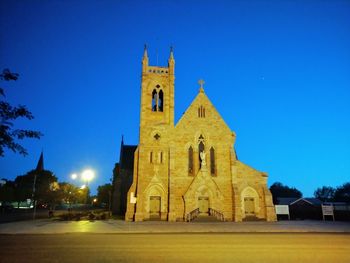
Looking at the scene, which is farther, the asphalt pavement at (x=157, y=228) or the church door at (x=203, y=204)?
the church door at (x=203, y=204)

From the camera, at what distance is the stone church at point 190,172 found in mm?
28172

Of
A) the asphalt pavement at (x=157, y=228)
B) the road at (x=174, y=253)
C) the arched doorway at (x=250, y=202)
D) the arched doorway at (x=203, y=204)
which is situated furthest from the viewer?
the arched doorway at (x=250, y=202)

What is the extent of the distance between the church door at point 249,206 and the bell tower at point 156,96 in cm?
1246

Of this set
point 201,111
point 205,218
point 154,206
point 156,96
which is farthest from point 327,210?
point 156,96

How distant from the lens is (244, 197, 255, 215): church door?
29391mm

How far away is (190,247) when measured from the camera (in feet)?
38.3

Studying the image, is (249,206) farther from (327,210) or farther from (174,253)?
(174,253)

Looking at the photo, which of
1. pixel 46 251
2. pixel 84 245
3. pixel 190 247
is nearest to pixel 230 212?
pixel 190 247

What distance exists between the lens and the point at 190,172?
98.8 ft

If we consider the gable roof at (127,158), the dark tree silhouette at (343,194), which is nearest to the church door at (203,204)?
the gable roof at (127,158)

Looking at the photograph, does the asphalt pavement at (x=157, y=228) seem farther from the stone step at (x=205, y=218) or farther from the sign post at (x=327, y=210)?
the sign post at (x=327, y=210)

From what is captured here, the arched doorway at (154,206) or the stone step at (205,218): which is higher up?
the arched doorway at (154,206)

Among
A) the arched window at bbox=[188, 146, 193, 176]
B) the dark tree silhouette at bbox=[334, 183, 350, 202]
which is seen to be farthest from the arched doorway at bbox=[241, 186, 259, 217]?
the dark tree silhouette at bbox=[334, 183, 350, 202]

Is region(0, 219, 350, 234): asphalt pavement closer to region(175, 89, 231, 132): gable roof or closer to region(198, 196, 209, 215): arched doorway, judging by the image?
region(198, 196, 209, 215): arched doorway
